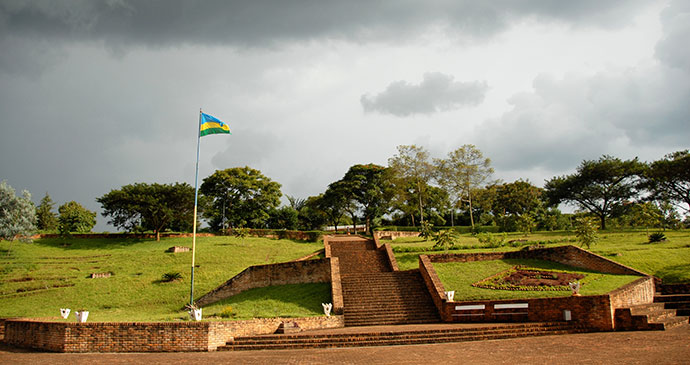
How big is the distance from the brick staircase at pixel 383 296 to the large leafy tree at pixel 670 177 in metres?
29.1

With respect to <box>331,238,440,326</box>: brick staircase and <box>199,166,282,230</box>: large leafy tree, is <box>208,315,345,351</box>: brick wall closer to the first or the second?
<box>331,238,440,326</box>: brick staircase

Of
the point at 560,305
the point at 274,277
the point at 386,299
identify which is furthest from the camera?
the point at 274,277

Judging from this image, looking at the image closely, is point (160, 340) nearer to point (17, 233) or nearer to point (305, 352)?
point (305, 352)

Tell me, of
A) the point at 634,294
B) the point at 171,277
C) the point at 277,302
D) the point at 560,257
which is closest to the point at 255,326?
the point at 277,302

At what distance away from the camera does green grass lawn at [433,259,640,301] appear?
1741 cm

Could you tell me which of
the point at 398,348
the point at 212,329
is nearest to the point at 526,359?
the point at 398,348

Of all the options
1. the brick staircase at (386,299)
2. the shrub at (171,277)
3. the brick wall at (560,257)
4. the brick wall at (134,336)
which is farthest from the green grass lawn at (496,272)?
the shrub at (171,277)

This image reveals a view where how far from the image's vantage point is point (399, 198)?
1885 inches

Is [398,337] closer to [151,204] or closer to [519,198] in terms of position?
[151,204]

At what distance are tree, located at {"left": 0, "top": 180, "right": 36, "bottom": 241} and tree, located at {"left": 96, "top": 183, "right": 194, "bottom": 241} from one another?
563cm

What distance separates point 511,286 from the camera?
18.8 metres

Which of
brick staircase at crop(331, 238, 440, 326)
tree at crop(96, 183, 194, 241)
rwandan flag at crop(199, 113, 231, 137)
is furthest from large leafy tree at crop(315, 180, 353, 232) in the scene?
rwandan flag at crop(199, 113, 231, 137)

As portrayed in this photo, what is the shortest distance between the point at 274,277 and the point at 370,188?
27.5 metres

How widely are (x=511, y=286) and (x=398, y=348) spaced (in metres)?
8.24
